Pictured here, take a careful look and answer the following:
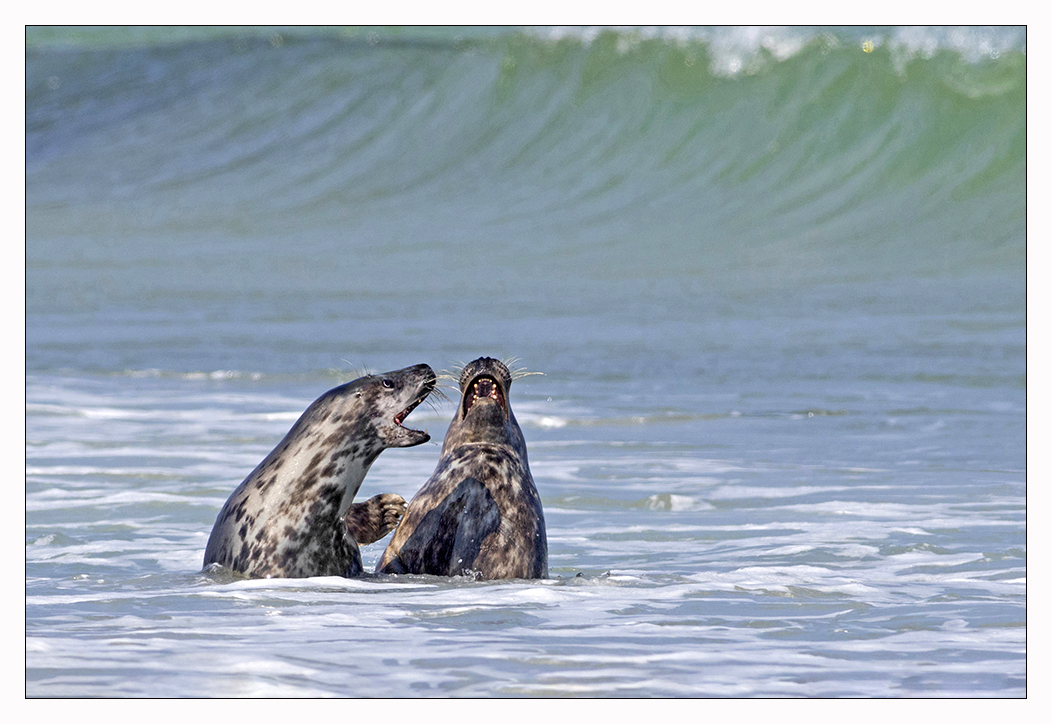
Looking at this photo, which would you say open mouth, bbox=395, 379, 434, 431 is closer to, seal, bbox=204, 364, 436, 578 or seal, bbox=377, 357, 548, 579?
seal, bbox=204, 364, 436, 578

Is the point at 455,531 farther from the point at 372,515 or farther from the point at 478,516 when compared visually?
the point at 372,515

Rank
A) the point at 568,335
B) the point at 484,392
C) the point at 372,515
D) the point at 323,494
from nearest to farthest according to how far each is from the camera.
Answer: the point at 323,494 < the point at 372,515 < the point at 484,392 < the point at 568,335

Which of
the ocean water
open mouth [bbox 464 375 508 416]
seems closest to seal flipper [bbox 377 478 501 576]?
the ocean water

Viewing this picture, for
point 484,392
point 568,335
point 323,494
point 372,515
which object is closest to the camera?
point 323,494

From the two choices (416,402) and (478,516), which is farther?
(416,402)

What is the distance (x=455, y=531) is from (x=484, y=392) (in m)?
0.89

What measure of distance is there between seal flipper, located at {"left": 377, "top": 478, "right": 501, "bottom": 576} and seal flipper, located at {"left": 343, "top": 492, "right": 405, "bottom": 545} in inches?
7.5

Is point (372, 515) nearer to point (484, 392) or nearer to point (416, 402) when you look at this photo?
point (416, 402)

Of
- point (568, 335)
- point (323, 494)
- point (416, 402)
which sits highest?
point (568, 335)

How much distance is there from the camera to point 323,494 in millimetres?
8320

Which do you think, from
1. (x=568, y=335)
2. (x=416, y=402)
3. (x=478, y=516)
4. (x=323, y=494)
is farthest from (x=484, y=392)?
(x=568, y=335)

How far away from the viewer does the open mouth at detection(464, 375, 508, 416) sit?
8836 mm

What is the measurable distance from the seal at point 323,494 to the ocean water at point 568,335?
0.26 meters

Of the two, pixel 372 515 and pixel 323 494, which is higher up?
pixel 323 494
